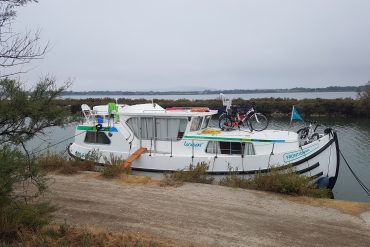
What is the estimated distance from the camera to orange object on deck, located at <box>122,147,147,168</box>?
1229 cm

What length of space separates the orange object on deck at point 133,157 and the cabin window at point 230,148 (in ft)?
8.05

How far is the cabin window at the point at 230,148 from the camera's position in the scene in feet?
42.1

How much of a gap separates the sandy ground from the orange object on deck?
2264 millimetres

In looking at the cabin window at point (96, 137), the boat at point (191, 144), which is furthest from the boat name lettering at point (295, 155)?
the cabin window at point (96, 137)

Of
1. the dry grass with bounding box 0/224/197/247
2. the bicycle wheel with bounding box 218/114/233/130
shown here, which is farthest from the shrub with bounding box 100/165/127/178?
the bicycle wheel with bounding box 218/114/233/130

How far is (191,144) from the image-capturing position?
13477 millimetres

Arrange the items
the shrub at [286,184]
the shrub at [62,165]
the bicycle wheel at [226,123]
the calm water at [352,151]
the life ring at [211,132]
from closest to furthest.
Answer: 1. the shrub at [286,184]
2. the shrub at [62,165]
3. the life ring at [211,132]
4. the calm water at [352,151]
5. the bicycle wheel at [226,123]

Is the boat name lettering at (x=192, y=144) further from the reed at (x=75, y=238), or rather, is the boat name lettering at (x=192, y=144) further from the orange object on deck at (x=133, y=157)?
the reed at (x=75, y=238)

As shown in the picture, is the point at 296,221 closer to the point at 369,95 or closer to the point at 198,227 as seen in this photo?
the point at 198,227

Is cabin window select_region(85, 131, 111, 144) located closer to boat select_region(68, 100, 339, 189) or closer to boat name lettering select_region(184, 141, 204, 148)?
boat select_region(68, 100, 339, 189)

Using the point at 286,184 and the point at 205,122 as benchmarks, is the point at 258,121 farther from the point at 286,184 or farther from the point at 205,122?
the point at 286,184

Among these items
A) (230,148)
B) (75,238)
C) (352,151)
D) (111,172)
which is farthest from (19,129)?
(352,151)

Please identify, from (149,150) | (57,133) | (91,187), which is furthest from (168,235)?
(57,133)

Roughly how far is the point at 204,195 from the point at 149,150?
17.9 feet
